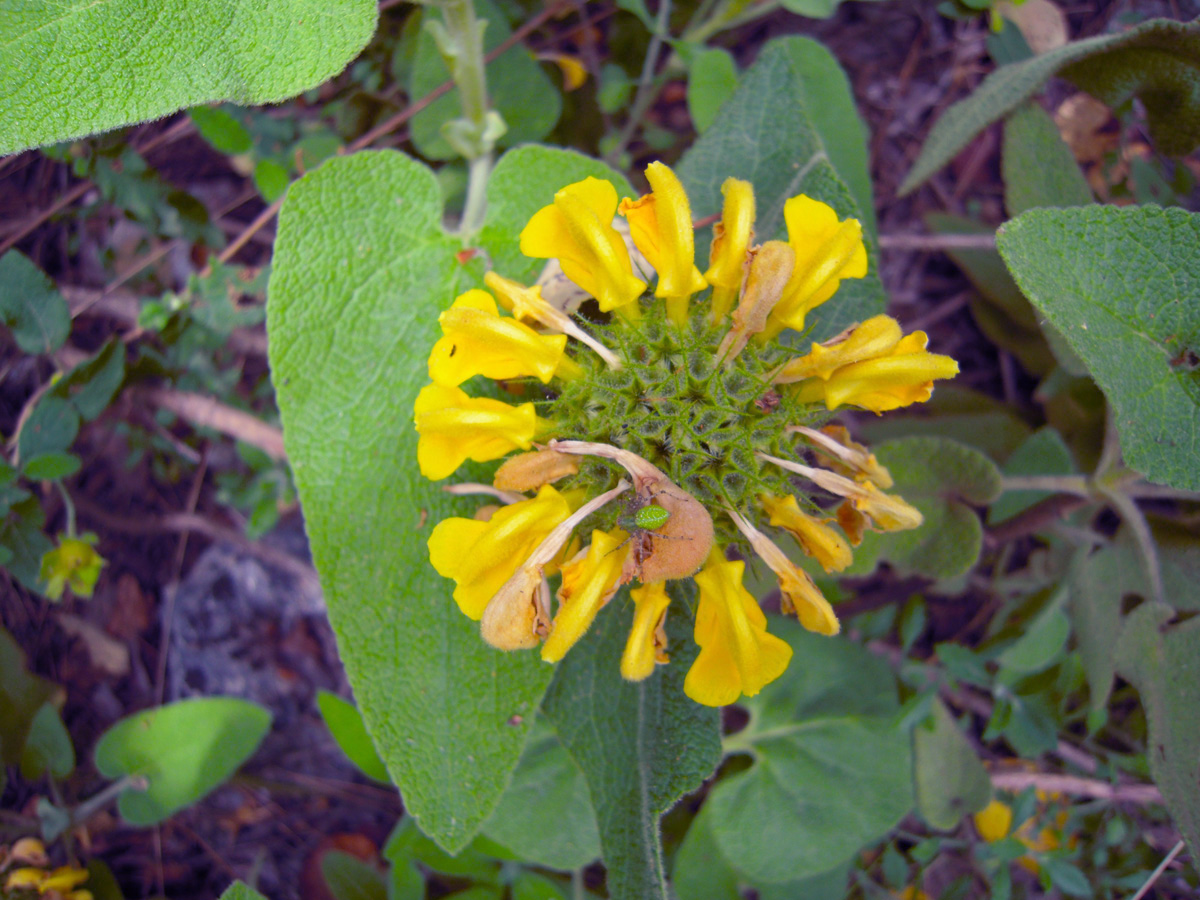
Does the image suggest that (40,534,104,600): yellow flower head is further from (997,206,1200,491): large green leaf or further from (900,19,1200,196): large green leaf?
(900,19,1200,196): large green leaf

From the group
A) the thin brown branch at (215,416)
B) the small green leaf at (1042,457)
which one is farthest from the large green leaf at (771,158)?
the thin brown branch at (215,416)

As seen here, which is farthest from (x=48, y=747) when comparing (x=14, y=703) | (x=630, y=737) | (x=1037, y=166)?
(x=1037, y=166)

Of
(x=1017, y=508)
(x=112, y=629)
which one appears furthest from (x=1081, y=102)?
(x=112, y=629)

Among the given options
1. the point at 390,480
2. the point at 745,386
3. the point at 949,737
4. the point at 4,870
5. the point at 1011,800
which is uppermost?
the point at 745,386

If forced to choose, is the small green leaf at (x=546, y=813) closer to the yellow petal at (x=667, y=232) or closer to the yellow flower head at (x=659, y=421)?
the yellow flower head at (x=659, y=421)

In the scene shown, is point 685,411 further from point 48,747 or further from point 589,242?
point 48,747

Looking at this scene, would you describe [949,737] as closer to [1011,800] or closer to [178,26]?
[1011,800]

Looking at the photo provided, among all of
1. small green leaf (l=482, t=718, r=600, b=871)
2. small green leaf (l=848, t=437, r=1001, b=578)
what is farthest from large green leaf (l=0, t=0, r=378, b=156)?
small green leaf (l=482, t=718, r=600, b=871)
